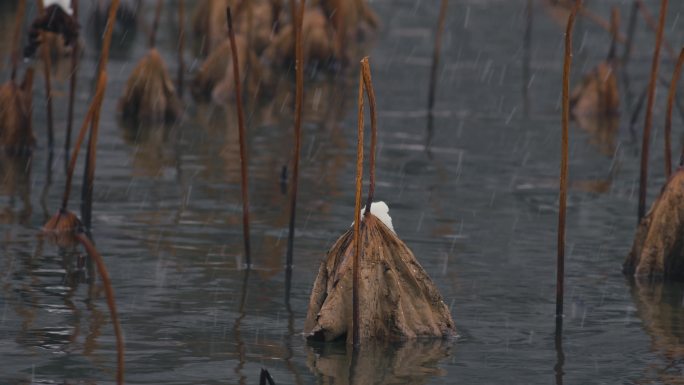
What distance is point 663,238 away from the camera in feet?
31.7

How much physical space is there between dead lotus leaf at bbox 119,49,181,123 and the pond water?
0.45 meters

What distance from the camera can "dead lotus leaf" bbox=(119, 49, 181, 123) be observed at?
16.4 meters

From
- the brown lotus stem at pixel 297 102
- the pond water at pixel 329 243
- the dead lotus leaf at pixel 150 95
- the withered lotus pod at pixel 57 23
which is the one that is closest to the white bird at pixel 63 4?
the withered lotus pod at pixel 57 23

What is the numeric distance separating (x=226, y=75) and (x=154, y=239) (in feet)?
27.1

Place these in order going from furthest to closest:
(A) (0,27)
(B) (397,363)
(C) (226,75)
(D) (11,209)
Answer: (A) (0,27) < (C) (226,75) < (D) (11,209) < (B) (397,363)

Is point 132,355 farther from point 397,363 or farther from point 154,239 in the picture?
point 154,239

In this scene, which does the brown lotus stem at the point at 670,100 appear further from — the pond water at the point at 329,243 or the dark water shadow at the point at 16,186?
the dark water shadow at the point at 16,186

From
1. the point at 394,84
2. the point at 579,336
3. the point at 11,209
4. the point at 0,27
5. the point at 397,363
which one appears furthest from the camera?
the point at 0,27

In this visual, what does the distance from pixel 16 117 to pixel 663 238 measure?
649 centimetres

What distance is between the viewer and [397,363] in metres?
7.66

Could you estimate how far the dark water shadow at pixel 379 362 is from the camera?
740cm

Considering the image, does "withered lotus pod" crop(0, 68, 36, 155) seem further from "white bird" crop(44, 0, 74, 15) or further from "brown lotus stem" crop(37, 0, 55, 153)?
"white bird" crop(44, 0, 74, 15)

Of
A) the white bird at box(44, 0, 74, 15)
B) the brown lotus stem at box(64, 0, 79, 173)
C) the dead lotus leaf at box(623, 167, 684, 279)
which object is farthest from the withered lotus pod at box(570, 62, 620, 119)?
the white bird at box(44, 0, 74, 15)

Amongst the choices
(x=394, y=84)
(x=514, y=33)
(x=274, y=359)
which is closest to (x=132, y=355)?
(x=274, y=359)
